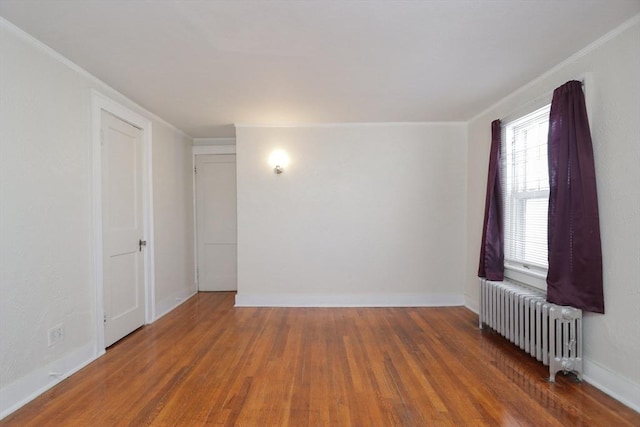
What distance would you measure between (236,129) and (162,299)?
7.94ft

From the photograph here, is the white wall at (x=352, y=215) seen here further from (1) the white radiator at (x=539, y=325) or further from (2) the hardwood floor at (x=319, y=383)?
(1) the white radiator at (x=539, y=325)

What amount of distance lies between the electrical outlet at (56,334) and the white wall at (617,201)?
3.98m

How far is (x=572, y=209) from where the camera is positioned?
2.28 metres

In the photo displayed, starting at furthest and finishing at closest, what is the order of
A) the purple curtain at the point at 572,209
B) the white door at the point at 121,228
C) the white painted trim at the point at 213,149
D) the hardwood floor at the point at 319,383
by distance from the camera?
the white painted trim at the point at 213,149 < the white door at the point at 121,228 < the purple curtain at the point at 572,209 < the hardwood floor at the point at 319,383

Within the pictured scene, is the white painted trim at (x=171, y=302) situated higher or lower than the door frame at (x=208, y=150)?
lower

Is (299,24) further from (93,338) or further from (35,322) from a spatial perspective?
(93,338)

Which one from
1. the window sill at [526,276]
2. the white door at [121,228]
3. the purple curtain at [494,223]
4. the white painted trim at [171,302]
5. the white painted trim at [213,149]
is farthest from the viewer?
the white painted trim at [213,149]

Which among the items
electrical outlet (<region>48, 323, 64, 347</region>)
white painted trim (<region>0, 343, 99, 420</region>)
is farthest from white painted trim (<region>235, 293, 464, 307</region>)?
electrical outlet (<region>48, 323, 64, 347</region>)

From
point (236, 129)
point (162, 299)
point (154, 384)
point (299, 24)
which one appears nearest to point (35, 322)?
point (154, 384)

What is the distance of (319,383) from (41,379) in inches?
77.6

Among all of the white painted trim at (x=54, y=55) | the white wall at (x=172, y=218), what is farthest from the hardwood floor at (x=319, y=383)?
the white painted trim at (x=54, y=55)

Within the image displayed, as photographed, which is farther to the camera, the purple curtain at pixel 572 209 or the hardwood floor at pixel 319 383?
the purple curtain at pixel 572 209

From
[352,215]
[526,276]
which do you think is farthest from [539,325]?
[352,215]

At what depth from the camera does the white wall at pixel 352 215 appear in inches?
163
